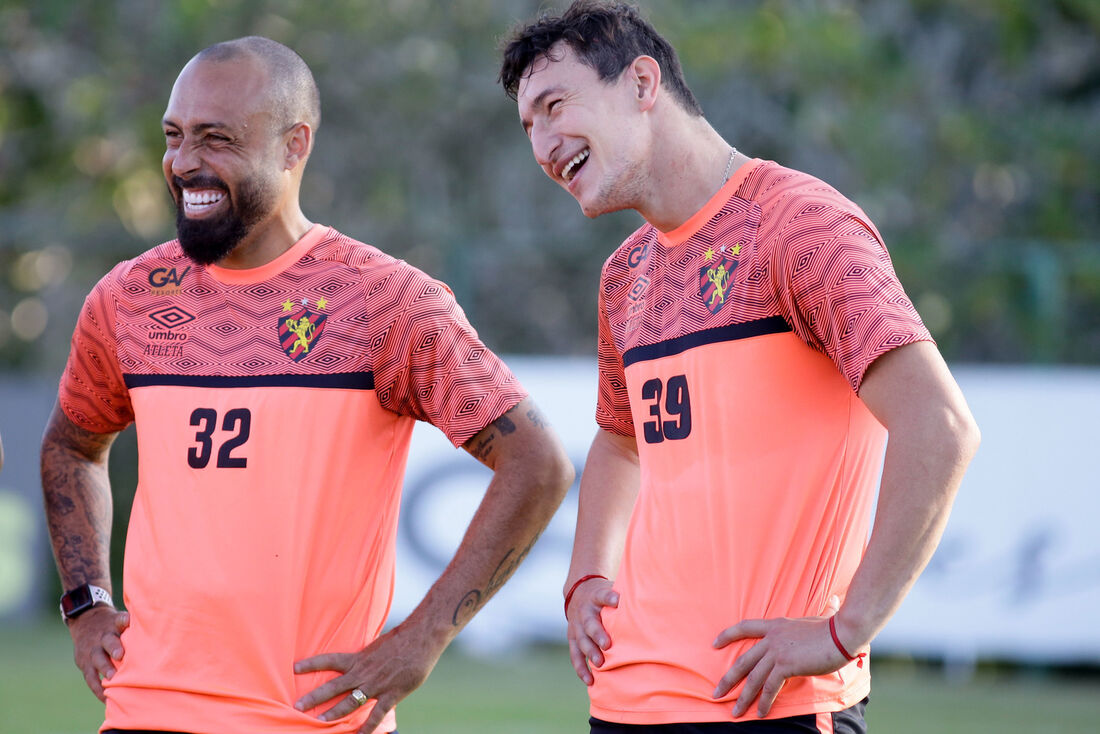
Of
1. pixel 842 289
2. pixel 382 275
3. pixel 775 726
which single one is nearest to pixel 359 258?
pixel 382 275

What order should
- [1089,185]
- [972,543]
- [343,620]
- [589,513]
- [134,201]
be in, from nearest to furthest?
[343,620] < [589,513] < [972,543] < [1089,185] < [134,201]

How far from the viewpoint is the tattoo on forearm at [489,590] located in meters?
3.59

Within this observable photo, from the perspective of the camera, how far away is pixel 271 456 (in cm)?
342

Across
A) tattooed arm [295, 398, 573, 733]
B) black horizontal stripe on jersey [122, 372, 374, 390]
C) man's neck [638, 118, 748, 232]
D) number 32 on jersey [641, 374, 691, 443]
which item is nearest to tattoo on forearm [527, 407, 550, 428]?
tattooed arm [295, 398, 573, 733]

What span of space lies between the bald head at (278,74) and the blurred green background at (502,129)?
772 centimetres

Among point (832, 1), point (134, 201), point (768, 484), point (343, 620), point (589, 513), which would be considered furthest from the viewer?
point (134, 201)

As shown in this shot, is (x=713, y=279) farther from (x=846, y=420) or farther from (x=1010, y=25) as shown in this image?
(x=1010, y=25)

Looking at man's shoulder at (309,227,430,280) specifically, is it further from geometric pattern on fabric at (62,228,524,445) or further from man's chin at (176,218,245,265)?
man's chin at (176,218,245,265)

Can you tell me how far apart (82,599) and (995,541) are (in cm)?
673

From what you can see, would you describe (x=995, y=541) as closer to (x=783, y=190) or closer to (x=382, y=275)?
(x=382, y=275)

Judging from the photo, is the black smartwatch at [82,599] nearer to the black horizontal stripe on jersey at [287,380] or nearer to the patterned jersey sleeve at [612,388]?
the black horizontal stripe on jersey at [287,380]

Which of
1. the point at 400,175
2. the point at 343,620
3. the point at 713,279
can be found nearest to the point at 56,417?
the point at 343,620

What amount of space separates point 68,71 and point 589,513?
12677mm

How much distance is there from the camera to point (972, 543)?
9.04m
